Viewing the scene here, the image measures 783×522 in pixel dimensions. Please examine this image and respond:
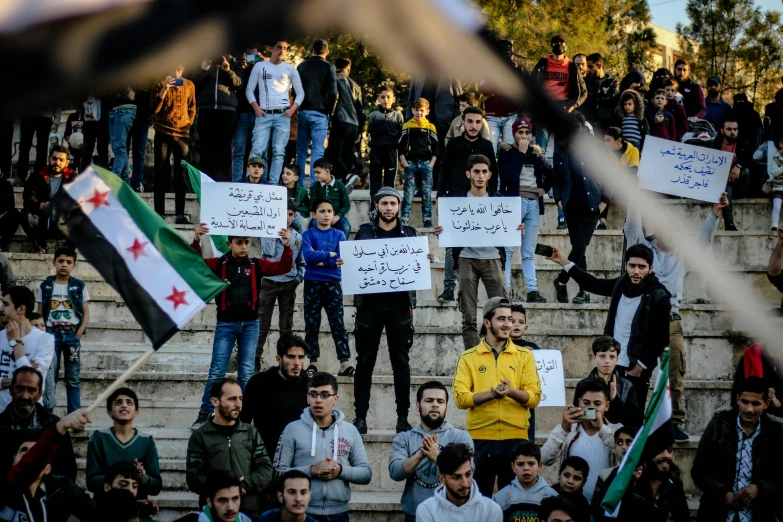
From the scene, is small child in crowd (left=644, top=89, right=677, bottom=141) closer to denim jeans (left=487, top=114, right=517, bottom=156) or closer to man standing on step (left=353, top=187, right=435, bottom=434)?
denim jeans (left=487, top=114, right=517, bottom=156)

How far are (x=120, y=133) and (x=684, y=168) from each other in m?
6.44

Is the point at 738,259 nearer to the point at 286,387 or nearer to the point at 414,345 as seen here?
the point at 414,345

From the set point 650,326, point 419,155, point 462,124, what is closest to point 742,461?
point 650,326

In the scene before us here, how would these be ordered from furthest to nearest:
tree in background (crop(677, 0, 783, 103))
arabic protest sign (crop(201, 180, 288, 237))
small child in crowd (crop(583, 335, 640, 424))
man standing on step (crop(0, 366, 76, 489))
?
tree in background (crop(677, 0, 783, 103)) → arabic protest sign (crop(201, 180, 288, 237)) → small child in crowd (crop(583, 335, 640, 424)) → man standing on step (crop(0, 366, 76, 489))

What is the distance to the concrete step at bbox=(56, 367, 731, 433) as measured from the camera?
9.11 m

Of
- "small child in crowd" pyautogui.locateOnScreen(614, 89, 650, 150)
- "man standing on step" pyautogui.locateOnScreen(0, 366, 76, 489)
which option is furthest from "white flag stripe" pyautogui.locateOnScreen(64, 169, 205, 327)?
"small child in crowd" pyautogui.locateOnScreen(614, 89, 650, 150)

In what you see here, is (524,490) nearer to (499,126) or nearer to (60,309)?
(60,309)

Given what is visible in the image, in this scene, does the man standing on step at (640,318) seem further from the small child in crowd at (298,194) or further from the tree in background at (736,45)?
the tree in background at (736,45)

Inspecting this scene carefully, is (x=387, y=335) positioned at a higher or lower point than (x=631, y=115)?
lower

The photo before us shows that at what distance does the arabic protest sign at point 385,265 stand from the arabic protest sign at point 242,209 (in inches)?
29.3

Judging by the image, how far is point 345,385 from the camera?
30.0ft

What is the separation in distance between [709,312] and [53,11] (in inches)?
377

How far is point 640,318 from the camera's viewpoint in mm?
7980

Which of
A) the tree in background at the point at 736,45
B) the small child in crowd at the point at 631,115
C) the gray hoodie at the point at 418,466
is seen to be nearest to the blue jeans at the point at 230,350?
the gray hoodie at the point at 418,466
